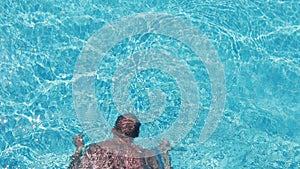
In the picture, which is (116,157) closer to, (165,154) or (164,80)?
(165,154)

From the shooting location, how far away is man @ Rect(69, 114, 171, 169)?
21.2ft

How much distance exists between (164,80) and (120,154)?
12.8ft

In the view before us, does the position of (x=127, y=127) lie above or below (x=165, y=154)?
above

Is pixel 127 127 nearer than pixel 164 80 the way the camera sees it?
Yes

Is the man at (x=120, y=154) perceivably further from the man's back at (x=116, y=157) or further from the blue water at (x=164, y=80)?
the blue water at (x=164, y=80)

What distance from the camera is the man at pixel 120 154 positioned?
21.2 feet

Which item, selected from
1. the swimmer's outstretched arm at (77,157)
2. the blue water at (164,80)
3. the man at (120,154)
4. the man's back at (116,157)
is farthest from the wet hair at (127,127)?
the blue water at (164,80)

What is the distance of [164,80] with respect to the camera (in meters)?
10.3

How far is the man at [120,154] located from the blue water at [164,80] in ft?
8.20

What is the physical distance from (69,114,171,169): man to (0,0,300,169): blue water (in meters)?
2.50

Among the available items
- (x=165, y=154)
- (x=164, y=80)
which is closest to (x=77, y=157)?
(x=165, y=154)

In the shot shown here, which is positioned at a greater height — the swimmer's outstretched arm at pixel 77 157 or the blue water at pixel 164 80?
the blue water at pixel 164 80

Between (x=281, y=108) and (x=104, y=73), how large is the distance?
3.89 meters

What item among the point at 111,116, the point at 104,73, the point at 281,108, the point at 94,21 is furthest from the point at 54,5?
the point at 281,108
